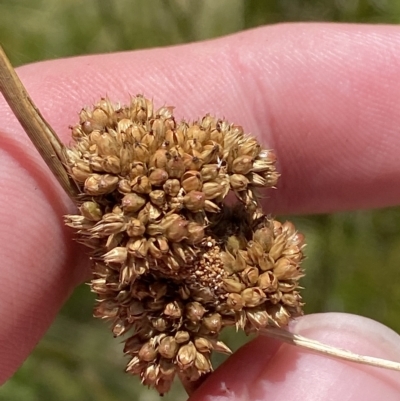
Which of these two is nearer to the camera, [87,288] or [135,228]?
[135,228]

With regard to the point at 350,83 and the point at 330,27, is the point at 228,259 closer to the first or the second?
the point at 350,83

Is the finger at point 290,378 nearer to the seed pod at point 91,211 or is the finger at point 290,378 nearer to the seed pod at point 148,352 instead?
the seed pod at point 148,352

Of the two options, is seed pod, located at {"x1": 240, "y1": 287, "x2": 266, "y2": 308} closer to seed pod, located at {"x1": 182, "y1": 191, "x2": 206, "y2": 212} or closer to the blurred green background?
seed pod, located at {"x1": 182, "y1": 191, "x2": 206, "y2": 212}

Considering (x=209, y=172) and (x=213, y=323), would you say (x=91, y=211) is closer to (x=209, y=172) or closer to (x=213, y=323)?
A: (x=209, y=172)

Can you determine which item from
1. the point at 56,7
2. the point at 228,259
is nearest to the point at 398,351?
the point at 228,259

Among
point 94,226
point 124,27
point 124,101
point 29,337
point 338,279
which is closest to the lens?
point 94,226

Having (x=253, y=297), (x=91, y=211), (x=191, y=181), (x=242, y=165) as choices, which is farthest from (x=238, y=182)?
(x=91, y=211)
